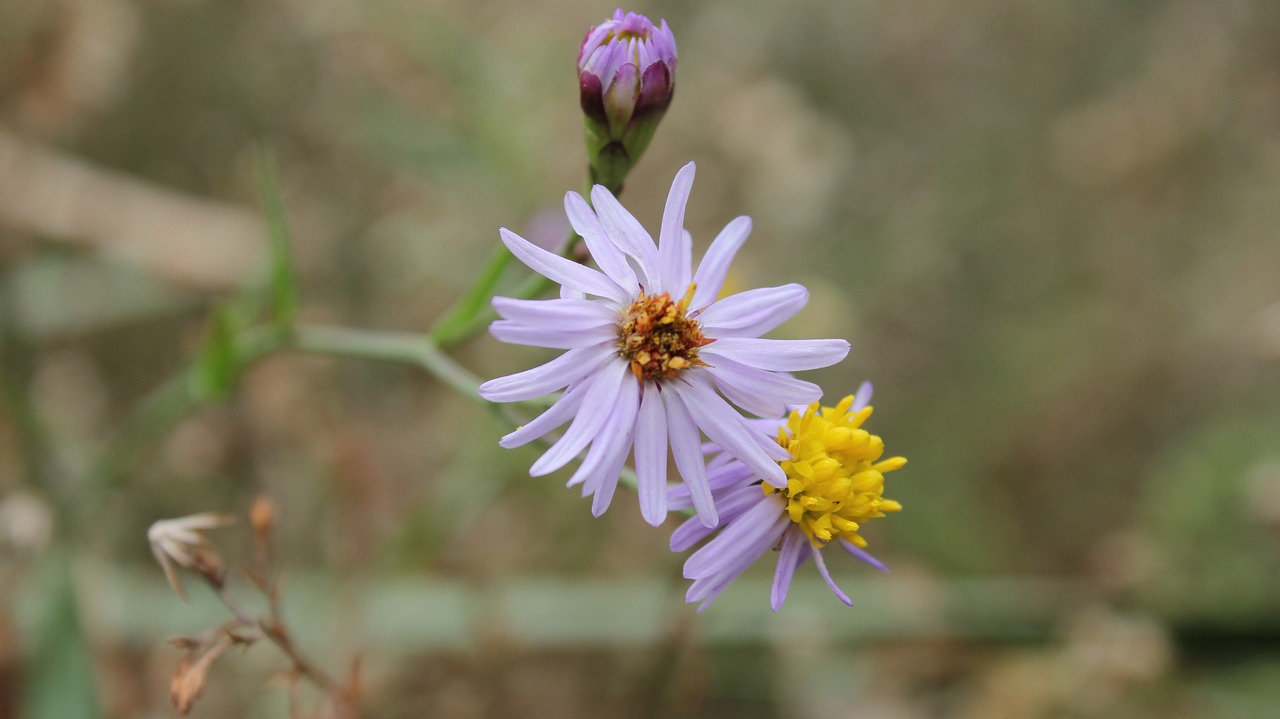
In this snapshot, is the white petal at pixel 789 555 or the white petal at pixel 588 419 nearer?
the white petal at pixel 588 419

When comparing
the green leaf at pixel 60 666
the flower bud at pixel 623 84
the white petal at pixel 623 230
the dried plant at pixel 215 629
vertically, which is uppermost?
the flower bud at pixel 623 84

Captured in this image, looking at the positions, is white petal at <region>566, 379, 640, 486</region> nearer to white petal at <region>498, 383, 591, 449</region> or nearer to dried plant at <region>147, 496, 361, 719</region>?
white petal at <region>498, 383, 591, 449</region>

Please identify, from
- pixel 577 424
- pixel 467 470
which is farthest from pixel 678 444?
pixel 467 470

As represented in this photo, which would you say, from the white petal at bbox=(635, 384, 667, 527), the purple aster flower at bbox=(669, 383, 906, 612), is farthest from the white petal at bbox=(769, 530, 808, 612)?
the white petal at bbox=(635, 384, 667, 527)

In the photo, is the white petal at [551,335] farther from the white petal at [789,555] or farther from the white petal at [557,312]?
the white petal at [789,555]

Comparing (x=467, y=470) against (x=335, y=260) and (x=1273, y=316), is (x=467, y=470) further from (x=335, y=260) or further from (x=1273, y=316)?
(x=1273, y=316)

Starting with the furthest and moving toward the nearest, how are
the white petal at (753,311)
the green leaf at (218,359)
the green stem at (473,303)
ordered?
1. the green leaf at (218,359)
2. the green stem at (473,303)
3. the white petal at (753,311)

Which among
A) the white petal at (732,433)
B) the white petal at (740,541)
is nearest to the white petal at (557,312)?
the white petal at (732,433)

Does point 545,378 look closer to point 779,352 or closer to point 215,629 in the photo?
point 779,352
